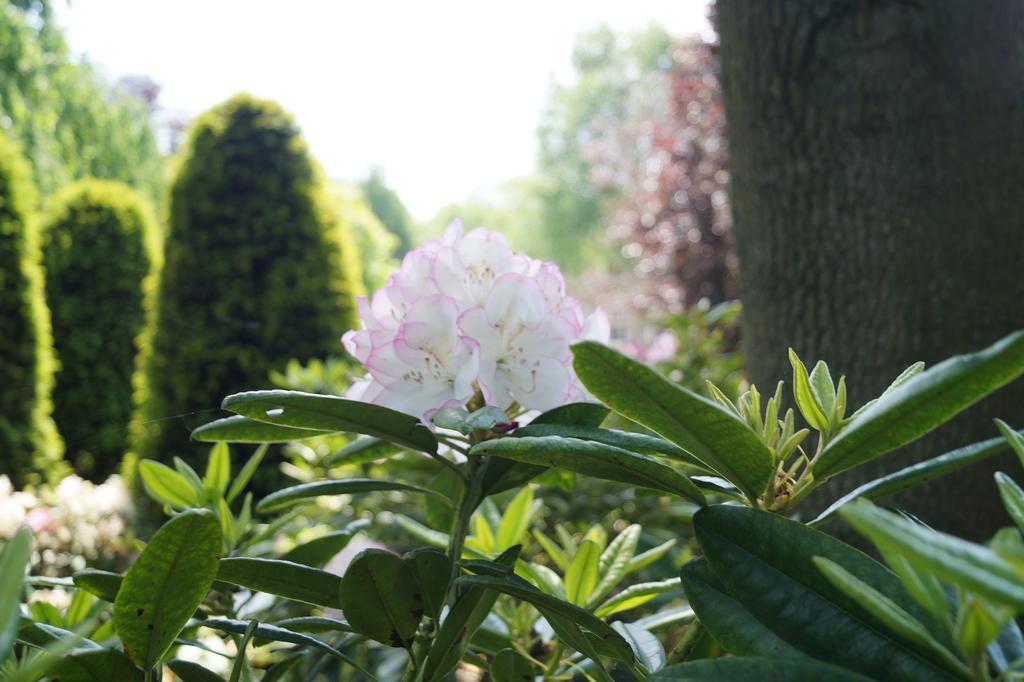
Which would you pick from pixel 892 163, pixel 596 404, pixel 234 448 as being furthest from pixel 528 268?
pixel 234 448

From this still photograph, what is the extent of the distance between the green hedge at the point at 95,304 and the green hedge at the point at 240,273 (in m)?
2.72

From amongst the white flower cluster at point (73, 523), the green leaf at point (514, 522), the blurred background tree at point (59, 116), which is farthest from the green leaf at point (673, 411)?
the blurred background tree at point (59, 116)

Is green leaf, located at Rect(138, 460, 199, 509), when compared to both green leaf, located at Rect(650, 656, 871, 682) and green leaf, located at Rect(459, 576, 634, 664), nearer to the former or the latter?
green leaf, located at Rect(459, 576, 634, 664)

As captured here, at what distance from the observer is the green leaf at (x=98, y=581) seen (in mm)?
587

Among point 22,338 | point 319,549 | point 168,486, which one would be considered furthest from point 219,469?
point 22,338

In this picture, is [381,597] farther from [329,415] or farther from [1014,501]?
[1014,501]

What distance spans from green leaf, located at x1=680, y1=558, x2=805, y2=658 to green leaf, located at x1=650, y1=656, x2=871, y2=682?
4cm

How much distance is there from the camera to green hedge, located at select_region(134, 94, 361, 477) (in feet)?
16.2

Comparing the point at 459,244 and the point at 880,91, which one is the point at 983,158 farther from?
the point at 459,244

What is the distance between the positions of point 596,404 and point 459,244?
204 mm

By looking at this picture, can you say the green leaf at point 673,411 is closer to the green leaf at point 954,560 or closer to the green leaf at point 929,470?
the green leaf at point 929,470

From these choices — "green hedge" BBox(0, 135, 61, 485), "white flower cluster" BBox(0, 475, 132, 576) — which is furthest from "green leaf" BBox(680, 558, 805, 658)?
"green hedge" BBox(0, 135, 61, 485)

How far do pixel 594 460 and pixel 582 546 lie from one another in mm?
258

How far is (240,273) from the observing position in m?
5.11
